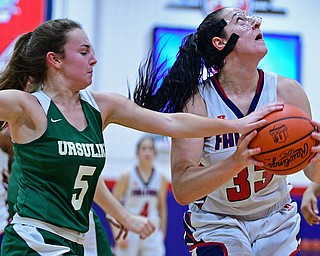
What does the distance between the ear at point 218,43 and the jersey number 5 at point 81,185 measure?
1090 millimetres

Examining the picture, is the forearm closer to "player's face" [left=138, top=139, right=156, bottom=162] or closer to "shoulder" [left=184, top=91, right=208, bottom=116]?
"shoulder" [left=184, top=91, right=208, bottom=116]

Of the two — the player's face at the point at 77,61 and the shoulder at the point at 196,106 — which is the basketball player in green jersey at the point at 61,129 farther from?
the shoulder at the point at 196,106

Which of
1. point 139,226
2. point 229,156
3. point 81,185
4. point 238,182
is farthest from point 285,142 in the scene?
point 139,226

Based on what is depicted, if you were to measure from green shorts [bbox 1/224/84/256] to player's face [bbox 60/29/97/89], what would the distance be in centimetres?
73

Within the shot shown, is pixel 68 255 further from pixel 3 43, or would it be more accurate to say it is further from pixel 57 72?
pixel 3 43

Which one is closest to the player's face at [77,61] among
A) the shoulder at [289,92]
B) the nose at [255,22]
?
the nose at [255,22]

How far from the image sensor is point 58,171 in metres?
3.23

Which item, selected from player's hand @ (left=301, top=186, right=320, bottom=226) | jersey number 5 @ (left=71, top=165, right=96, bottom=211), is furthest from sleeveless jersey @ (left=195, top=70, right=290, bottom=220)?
jersey number 5 @ (left=71, top=165, right=96, bottom=211)

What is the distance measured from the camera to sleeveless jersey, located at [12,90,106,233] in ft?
10.6

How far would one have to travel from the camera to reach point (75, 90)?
3459 millimetres

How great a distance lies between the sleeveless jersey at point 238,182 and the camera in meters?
3.66

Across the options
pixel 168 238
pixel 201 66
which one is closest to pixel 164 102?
pixel 201 66

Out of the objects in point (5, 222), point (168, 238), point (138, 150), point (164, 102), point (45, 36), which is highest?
point (45, 36)

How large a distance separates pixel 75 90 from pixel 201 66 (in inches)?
34.1
